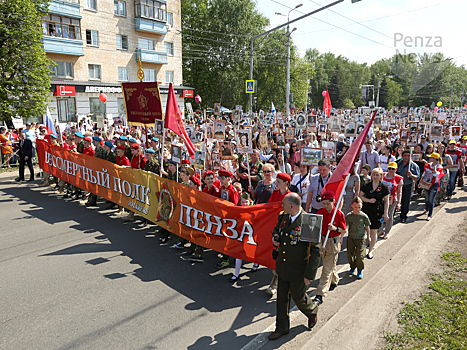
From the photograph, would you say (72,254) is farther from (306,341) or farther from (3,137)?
(3,137)

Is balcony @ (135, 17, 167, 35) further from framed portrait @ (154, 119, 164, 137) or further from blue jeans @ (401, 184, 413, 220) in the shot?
blue jeans @ (401, 184, 413, 220)

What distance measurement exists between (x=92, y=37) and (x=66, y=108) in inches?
287

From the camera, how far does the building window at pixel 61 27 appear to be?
91.5 feet

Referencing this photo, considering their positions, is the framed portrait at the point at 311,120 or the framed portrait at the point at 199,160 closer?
the framed portrait at the point at 199,160

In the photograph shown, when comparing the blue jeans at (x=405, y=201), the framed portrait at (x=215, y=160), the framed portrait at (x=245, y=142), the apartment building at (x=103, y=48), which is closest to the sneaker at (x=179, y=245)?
the framed portrait at (x=215, y=160)

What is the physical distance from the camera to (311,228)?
13.6ft

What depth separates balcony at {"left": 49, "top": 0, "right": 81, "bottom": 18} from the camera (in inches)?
1092

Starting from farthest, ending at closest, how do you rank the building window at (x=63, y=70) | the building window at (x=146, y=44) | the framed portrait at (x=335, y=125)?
1. the building window at (x=146, y=44)
2. the building window at (x=63, y=70)
3. the framed portrait at (x=335, y=125)

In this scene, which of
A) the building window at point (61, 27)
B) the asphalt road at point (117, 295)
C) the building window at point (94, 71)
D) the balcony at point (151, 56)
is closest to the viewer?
the asphalt road at point (117, 295)

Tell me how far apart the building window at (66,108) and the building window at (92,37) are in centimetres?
574

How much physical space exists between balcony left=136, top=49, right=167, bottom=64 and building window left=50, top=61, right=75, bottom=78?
24.1 ft

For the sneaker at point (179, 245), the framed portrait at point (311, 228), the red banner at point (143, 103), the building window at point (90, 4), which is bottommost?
the sneaker at point (179, 245)

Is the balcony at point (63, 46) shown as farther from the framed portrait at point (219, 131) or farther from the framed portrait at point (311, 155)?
the framed portrait at point (311, 155)

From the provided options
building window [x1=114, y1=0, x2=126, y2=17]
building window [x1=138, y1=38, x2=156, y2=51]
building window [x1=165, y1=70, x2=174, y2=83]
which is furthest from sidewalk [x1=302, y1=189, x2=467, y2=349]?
building window [x1=165, y1=70, x2=174, y2=83]
